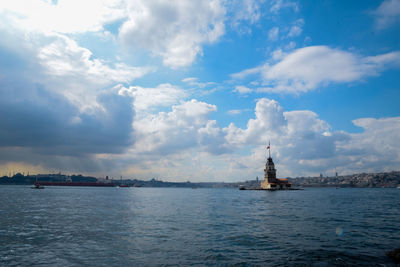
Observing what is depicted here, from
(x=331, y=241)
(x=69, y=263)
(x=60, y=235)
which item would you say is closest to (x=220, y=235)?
(x=331, y=241)

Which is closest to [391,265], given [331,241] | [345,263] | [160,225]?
[345,263]

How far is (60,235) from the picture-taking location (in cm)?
2756

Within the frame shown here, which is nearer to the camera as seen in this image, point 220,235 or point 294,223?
point 220,235

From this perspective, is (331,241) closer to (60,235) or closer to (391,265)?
(391,265)

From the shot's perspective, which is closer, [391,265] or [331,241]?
[391,265]

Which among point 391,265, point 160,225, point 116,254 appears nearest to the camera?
point 391,265

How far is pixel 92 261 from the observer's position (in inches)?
747

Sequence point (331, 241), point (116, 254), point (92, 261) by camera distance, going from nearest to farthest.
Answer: point (92, 261) < point (116, 254) < point (331, 241)

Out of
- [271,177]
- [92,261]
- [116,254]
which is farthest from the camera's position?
[271,177]

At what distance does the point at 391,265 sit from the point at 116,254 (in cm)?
1935

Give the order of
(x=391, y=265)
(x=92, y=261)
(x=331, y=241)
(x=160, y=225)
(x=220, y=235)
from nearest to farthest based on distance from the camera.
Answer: (x=391, y=265), (x=92, y=261), (x=331, y=241), (x=220, y=235), (x=160, y=225)

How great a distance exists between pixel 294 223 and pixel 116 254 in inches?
938

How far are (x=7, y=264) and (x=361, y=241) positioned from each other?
93.8ft

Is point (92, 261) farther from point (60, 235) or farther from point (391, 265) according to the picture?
point (391, 265)
